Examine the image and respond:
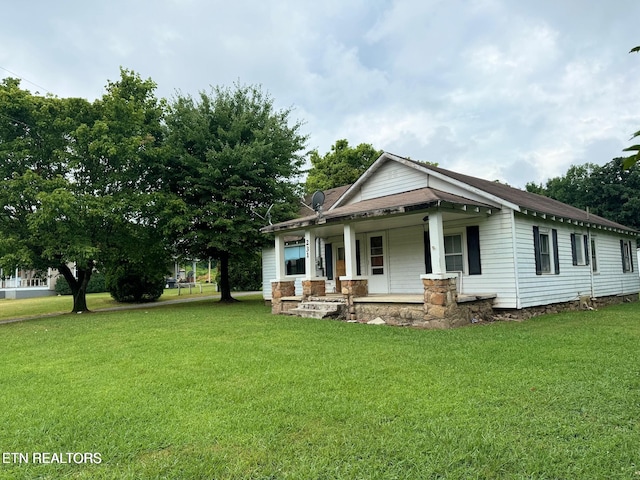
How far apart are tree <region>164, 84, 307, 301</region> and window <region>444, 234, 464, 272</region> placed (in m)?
6.77

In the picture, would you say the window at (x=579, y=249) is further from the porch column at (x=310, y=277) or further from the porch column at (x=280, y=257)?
the porch column at (x=280, y=257)

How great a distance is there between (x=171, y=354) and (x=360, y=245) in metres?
8.01

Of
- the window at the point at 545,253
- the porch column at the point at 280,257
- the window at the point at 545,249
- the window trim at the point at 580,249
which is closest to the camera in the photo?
the window at the point at 545,249

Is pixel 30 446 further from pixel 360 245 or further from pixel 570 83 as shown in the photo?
pixel 570 83

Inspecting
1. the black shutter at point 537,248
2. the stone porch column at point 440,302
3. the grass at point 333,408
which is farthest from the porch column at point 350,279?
the black shutter at point 537,248

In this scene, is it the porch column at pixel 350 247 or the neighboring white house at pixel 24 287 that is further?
the neighboring white house at pixel 24 287

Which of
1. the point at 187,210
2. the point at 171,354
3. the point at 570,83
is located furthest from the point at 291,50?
the point at 171,354

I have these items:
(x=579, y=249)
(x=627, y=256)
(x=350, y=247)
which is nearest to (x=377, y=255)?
(x=350, y=247)

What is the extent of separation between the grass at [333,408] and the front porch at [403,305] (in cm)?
168

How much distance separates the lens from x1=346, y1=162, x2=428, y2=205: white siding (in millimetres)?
12172

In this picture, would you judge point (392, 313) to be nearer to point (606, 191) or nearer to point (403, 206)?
point (403, 206)

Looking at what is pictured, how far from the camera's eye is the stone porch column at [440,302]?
8.81 meters

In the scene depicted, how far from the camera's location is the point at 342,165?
3133 cm

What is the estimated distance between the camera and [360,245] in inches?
526
